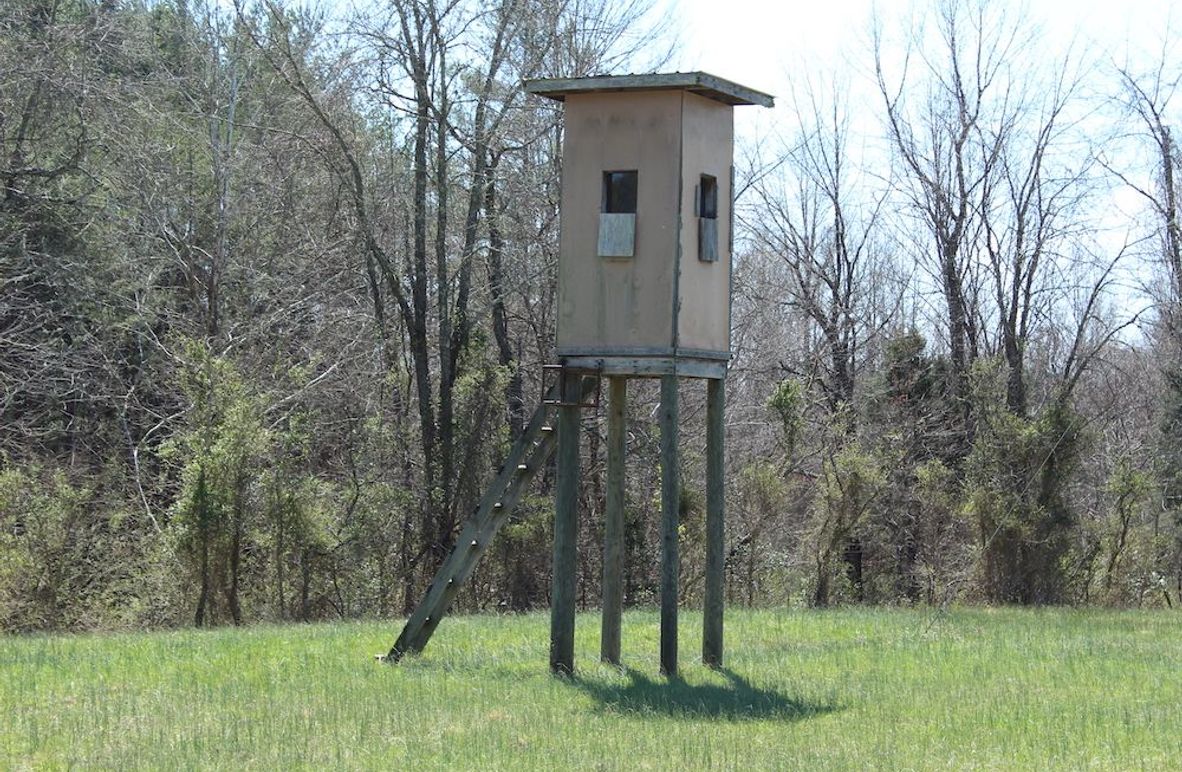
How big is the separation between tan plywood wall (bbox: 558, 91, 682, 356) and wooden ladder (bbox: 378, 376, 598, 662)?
2.36ft

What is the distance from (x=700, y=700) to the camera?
10.6 meters

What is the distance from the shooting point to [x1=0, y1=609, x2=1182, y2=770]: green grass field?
845 centimetres

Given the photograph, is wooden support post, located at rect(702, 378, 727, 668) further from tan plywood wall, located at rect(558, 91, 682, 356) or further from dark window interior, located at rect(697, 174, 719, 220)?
dark window interior, located at rect(697, 174, 719, 220)

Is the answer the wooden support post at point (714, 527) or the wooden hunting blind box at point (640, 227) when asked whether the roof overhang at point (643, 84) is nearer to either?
the wooden hunting blind box at point (640, 227)

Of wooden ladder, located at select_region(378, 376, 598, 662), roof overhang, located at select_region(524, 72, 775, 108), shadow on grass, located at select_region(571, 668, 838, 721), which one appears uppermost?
roof overhang, located at select_region(524, 72, 775, 108)

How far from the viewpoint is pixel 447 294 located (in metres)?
24.4

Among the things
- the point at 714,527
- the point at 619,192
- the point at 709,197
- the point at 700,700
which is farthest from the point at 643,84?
the point at 700,700

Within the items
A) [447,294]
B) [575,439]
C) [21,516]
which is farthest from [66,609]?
[575,439]

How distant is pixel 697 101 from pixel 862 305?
69.8 ft

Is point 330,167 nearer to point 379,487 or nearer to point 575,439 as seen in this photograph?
point 379,487

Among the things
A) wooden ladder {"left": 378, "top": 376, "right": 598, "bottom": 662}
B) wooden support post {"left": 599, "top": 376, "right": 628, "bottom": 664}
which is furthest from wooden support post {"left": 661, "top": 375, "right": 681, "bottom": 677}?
wooden ladder {"left": 378, "top": 376, "right": 598, "bottom": 662}

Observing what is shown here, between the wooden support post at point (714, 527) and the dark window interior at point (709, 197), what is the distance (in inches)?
57.1

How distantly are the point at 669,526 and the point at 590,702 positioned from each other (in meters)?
1.92

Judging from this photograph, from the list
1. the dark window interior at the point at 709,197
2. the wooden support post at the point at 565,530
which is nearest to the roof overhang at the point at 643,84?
the dark window interior at the point at 709,197
